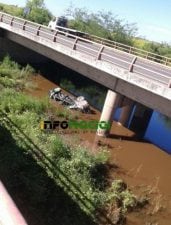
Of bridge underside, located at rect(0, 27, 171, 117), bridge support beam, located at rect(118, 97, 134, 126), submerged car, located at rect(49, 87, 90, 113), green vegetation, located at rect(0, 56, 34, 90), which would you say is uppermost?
bridge underside, located at rect(0, 27, 171, 117)

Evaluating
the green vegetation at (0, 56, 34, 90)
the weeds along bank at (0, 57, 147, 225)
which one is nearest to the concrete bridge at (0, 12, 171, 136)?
the green vegetation at (0, 56, 34, 90)

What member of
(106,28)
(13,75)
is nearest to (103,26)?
(106,28)

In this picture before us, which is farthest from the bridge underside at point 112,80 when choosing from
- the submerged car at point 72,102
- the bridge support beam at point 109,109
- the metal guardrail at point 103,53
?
the submerged car at point 72,102

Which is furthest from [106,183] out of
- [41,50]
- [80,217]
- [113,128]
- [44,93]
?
[41,50]

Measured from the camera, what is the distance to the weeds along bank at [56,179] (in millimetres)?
11336

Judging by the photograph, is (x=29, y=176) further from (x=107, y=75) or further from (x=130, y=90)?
(x=107, y=75)

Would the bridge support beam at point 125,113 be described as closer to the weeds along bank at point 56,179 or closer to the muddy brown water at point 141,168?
the muddy brown water at point 141,168

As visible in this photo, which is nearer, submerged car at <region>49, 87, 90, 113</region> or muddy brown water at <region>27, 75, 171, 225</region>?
muddy brown water at <region>27, 75, 171, 225</region>

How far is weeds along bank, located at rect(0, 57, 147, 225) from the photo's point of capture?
446 inches

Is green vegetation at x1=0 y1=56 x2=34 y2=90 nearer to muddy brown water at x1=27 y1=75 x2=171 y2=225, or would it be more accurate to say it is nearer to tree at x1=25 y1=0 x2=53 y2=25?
muddy brown water at x1=27 y1=75 x2=171 y2=225

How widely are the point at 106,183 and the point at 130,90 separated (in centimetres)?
671

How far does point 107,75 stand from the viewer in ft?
69.3
